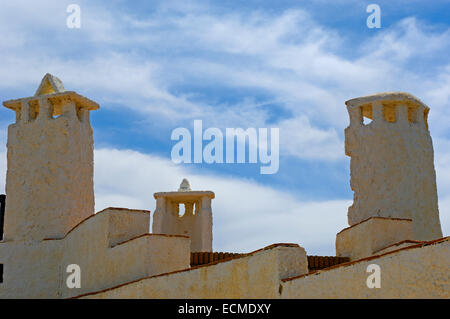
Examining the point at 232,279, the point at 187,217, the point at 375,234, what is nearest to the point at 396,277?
the point at 232,279

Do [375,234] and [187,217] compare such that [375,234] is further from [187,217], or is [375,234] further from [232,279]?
[187,217]

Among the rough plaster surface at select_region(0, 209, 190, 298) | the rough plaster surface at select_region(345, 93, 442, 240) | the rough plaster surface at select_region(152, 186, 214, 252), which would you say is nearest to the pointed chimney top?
the rough plaster surface at select_region(152, 186, 214, 252)

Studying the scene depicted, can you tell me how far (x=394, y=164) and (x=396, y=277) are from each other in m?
6.89

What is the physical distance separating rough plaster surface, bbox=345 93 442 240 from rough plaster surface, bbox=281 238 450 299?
6.08 m

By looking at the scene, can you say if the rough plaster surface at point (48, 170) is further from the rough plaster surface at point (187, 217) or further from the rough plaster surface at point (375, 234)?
the rough plaster surface at point (187, 217)

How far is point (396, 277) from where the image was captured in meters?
7.77

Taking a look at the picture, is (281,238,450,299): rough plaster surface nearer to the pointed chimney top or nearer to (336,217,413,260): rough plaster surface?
(336,217,413,260): rough plaster surface

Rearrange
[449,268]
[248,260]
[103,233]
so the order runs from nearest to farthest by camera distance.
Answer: [449,268]
[248,260]
[103,233]

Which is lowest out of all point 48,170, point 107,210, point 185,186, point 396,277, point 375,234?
point 396,277

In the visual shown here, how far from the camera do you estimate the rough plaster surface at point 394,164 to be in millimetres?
14117

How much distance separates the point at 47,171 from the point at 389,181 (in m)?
7.29

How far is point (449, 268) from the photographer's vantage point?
289 inches
